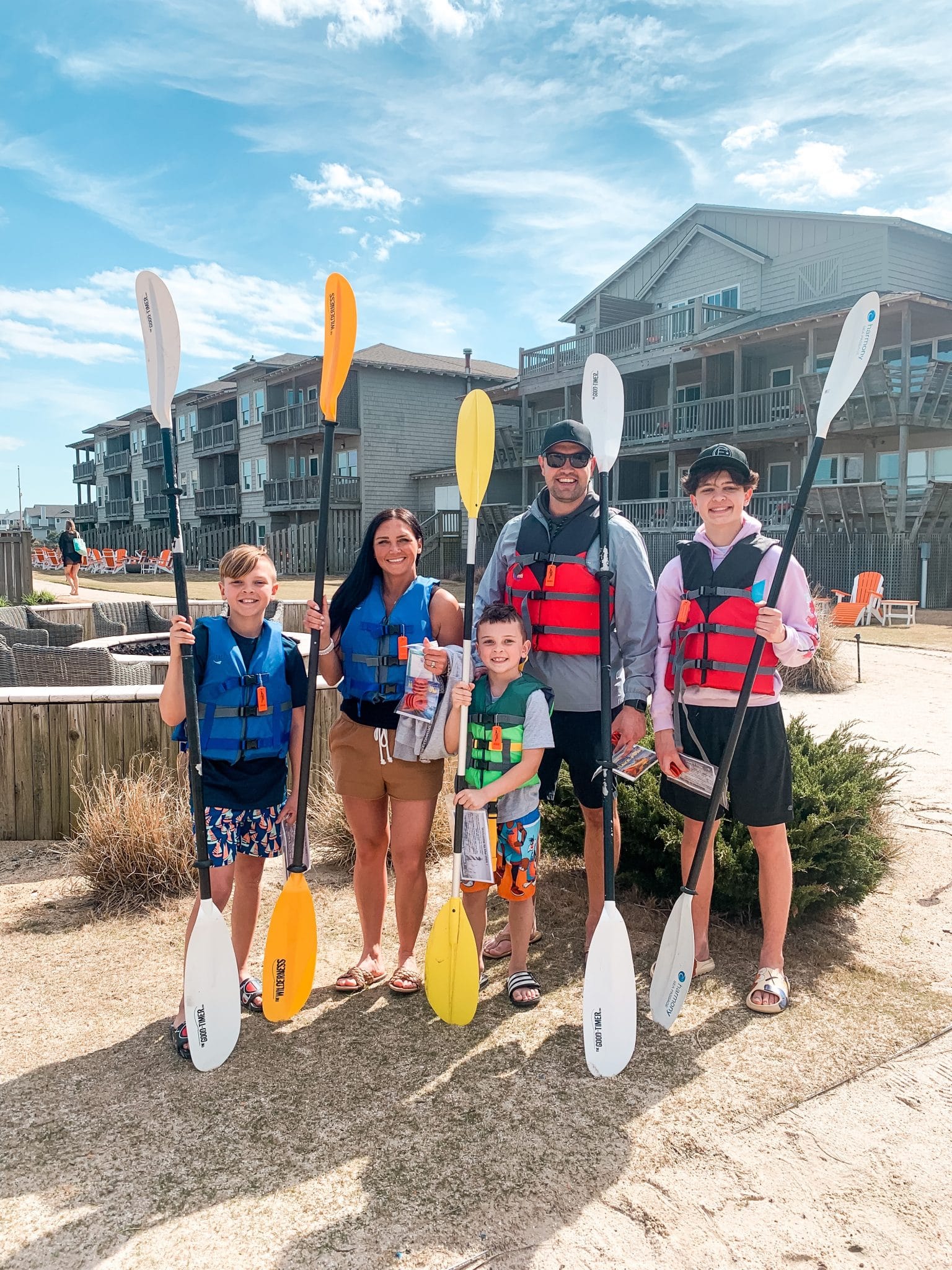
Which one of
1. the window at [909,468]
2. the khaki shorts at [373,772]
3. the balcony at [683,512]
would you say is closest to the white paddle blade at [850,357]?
the khaki shorts at [373,772]

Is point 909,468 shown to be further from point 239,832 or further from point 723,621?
point 239,832

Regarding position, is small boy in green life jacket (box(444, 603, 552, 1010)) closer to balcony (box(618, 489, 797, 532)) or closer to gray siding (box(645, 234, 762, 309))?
balcony (box(618, 489, 797, 532))

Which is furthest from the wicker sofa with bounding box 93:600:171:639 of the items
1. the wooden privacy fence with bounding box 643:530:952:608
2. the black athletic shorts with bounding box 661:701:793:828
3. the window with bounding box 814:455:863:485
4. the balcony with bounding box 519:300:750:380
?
the window with bounding box 814:455:863:485

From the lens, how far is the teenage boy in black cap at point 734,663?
123 inches

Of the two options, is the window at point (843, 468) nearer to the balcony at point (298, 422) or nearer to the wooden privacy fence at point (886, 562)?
the wooden privacy fence at point (886, 562)

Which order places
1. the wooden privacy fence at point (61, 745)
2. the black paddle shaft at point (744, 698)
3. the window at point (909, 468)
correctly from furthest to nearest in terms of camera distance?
the window at point (909, 468)
the wooden privacy fence at point (61, 745)
the black paddle shaft at point (744, 698)

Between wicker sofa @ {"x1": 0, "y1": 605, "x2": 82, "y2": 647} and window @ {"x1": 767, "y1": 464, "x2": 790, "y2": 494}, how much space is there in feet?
58.7

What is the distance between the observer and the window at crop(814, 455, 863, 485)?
850 inches

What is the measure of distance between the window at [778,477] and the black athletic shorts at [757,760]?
20.7m

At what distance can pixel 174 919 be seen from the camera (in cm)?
394

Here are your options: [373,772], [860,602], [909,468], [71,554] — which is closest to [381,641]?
[373,772]

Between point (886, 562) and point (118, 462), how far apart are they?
47.5 m

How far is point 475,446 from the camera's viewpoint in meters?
3.36

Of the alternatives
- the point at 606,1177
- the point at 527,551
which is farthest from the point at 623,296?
the point at 606,1177
